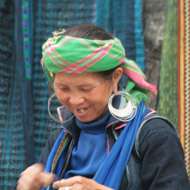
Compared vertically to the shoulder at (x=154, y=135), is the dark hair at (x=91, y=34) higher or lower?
higher

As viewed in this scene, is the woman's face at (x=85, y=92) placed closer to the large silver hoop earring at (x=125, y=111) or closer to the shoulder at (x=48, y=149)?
the large silver hoop earring at (x=125, y=111)

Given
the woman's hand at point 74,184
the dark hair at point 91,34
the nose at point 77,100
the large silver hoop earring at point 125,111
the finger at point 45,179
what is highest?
the dark hair at point 91,34

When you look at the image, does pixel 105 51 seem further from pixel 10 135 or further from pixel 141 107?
pixel 10 135

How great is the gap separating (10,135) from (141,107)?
1373 mm

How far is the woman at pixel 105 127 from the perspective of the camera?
1.16 meters

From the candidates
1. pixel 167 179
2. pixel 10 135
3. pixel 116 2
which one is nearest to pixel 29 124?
pixel 10 135

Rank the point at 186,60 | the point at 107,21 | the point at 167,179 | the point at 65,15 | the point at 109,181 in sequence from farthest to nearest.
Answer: the point at 65,15, the point at 107,21, the point at 186,60, the point at 109,181, the point at 167,179

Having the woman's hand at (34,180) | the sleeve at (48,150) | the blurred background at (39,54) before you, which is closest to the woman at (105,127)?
the woman's hand at (34,180)

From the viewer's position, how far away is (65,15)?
7.57 ft

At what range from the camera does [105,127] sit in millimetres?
1376

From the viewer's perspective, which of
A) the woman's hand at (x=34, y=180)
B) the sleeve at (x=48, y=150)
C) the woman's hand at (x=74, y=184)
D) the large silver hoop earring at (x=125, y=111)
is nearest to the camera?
the woman's hand at (x=74, y=184)

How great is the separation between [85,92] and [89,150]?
293 millimetres

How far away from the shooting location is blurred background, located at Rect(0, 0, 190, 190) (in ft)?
6.54

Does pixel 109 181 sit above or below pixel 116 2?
below
